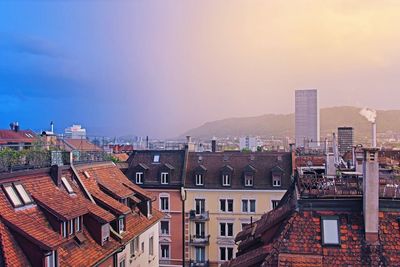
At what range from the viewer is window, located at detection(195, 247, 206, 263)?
4606 centimetres

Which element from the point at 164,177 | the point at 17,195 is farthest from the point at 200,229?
the point at 17,195

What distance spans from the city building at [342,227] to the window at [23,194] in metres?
9.02

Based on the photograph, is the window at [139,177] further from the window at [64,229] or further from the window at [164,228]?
the window at [64,229]

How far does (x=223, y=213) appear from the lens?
46.0 m

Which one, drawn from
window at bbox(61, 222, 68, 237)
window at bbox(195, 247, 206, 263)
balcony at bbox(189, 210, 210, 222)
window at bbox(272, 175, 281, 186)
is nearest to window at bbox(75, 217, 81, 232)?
A: window at bbox(61, 222, 68, 237)

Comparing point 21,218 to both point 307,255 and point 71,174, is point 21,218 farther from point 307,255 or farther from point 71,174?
point 307,255

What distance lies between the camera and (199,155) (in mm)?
49594

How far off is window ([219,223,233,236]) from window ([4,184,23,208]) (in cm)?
2995

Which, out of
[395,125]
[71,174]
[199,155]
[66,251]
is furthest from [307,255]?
[395,125]

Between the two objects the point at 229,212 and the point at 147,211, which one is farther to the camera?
the point at 229,212

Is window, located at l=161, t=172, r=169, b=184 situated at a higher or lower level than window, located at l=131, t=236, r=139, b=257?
higher

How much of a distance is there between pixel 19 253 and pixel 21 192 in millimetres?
3385

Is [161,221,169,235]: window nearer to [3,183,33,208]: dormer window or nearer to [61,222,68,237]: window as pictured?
[61,222,68,237]: window

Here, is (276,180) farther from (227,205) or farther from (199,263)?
(199,263)
